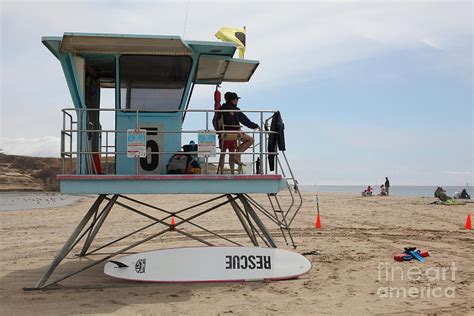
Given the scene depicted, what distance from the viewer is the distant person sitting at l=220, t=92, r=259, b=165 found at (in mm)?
10078

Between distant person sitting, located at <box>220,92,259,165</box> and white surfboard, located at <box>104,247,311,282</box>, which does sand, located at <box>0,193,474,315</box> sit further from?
distant person sitting, located at <box>220,92,259,165</box>

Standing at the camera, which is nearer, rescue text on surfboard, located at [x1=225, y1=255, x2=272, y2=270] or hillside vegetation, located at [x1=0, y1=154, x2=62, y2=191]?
rescue text on surfboard, located at [x1=225, y1=255, x2=272, y2=270]

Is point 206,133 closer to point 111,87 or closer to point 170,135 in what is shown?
point 170,135

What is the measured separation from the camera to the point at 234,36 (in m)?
11.1

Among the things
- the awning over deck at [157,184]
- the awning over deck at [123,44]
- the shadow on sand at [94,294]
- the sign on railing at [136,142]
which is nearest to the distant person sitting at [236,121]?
the awning over deck at [157,184]

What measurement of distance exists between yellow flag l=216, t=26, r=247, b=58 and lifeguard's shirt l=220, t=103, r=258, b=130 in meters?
1.61

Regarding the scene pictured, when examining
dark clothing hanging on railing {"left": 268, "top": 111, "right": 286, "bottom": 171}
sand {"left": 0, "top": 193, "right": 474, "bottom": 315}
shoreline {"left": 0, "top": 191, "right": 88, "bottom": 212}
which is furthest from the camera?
shoreline {"left": 0, "top": 191, "right": 88, "bottom": 212}

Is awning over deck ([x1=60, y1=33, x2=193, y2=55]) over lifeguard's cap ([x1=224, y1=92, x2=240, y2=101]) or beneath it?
over

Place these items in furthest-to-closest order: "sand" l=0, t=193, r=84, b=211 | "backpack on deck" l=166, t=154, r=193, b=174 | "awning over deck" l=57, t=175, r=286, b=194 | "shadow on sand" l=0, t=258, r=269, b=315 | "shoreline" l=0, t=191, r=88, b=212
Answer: "sand" l=0, t=193, r=84, b=211 < "shoreline" l=0, t=191, r=88, b=212 < "backpack on deck" l=166, t=154, r=193, b=174 < "awning over deck" l=57, t=175, r=286, b=194 < "shadow on sand" l=0, t=258, r=269, b=315

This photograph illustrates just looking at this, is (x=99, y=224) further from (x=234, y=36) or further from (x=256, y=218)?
(x=234, y=36)

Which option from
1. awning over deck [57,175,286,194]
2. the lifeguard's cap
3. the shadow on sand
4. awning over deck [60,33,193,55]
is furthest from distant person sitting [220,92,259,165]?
the shadow on sand

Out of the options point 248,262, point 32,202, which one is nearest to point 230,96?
point 248,262

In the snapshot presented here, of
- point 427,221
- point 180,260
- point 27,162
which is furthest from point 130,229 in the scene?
point 27,162

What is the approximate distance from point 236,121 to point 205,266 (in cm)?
297
